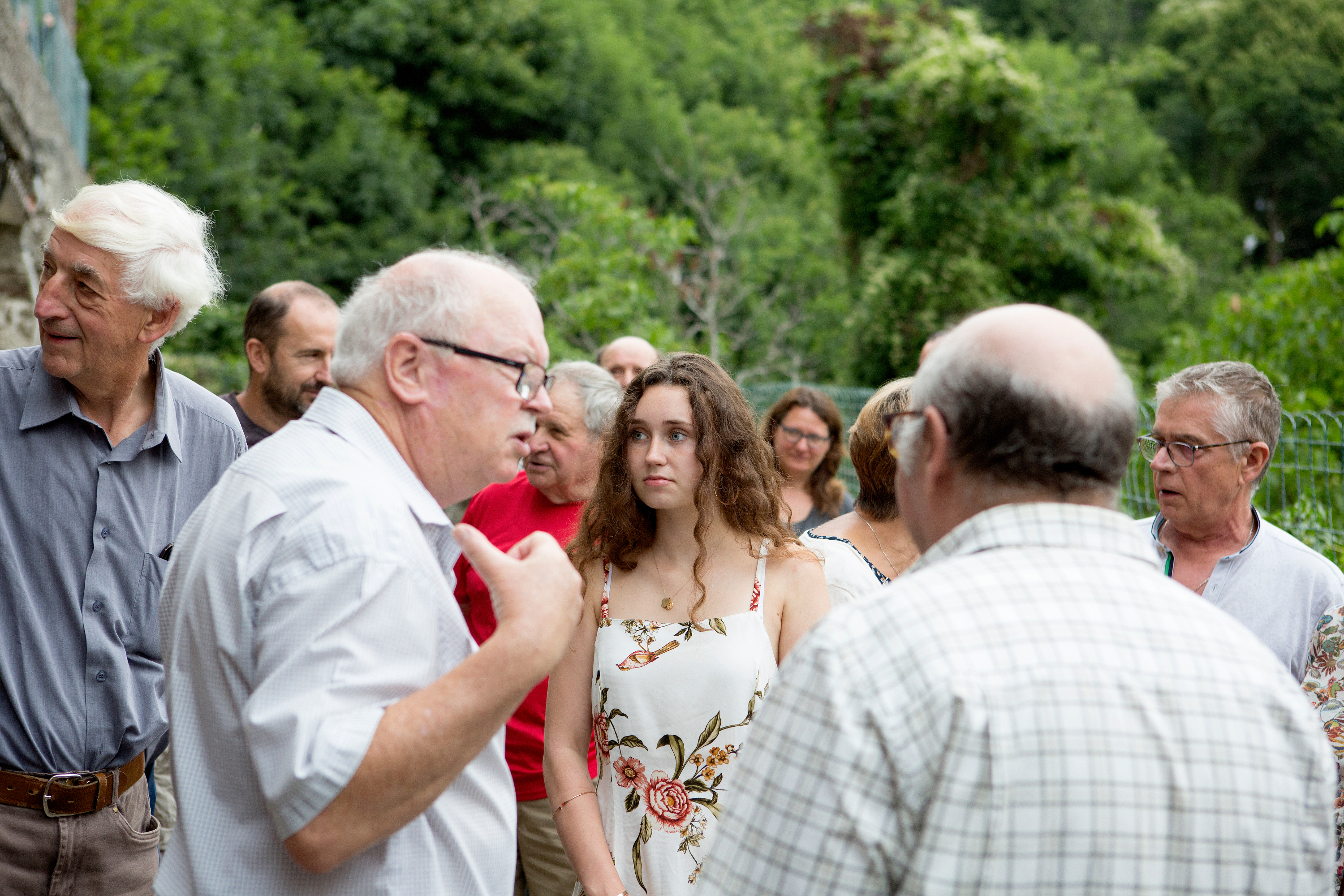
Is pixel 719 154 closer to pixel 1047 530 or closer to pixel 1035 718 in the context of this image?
pixel 1047 530

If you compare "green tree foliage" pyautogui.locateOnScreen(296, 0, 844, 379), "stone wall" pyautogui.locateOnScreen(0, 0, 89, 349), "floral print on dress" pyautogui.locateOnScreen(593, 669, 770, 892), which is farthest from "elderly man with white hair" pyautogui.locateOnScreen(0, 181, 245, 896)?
"green tree foliage" pyautogui.locateOnScreen(296, 0, 844, 379)

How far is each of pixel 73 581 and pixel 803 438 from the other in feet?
10.8

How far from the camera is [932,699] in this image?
45.1 inches

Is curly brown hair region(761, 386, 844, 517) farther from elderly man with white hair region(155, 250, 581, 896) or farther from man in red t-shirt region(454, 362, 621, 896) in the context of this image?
elderly man with white hair region(155, 250, 581, 896)

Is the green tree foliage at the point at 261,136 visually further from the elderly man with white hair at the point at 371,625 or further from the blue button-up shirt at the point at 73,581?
the elderly man with white hair at the point at 371,625

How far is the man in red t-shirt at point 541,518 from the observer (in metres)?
2.95

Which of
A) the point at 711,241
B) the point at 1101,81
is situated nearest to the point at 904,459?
the point at 711,241

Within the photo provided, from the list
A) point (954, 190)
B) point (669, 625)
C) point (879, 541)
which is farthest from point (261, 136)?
point (669, 625)

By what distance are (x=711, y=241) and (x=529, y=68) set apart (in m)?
8.24

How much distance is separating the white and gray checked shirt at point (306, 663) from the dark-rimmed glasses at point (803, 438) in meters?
3.50

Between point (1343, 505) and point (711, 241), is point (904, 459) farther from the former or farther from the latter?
point (711, 241)

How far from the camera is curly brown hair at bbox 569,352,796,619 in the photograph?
8.53 ft

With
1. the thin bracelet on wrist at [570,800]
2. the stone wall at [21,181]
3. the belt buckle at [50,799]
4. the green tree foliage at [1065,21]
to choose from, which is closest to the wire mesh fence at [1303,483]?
the thin bracelet on wrist at [570,800]

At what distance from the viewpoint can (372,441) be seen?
5.12 ft
